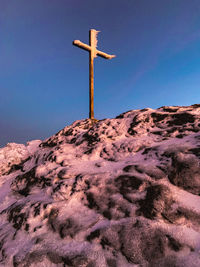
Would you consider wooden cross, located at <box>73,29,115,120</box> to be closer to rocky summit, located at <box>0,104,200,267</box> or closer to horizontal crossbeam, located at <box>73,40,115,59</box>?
horizontal crossbeam, located at <box>73,40,115,59</box>

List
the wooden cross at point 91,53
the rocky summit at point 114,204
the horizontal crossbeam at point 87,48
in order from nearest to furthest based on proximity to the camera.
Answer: the rocky summit at point 114,204, the horizontal crossbeam at point 87,48, the wooden cross at point 91,53

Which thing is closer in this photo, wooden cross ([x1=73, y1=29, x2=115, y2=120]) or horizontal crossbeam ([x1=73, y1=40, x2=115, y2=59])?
horizontal crossbeam ([x1=73, y1=40, x2=115, y2=59])

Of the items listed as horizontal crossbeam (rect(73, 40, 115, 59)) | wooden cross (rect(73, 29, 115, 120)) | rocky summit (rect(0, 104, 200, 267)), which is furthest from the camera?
wooden cross (rect(73, 29, 115, 120))

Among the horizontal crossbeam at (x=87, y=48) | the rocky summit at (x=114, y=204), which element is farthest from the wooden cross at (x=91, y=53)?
the rocky summit at (x=114, y=204)

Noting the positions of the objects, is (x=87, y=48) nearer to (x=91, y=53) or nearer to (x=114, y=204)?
(x=91, y=53)

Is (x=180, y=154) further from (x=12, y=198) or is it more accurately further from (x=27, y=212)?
(x=12, y=198)

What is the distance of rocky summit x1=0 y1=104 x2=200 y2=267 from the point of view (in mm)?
2121

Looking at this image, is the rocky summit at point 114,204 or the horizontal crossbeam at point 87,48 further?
the horizontal crossbeam at point 87,48

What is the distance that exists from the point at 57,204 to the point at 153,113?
12.4 feet

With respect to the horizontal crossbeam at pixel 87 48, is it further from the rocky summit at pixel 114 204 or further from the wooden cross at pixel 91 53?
the rocky summit at pixel 114 204

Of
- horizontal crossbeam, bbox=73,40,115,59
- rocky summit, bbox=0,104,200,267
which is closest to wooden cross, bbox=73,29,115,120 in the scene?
horizontal crossbeam, bbox=73,40,115,59

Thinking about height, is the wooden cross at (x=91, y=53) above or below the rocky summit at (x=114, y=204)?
above

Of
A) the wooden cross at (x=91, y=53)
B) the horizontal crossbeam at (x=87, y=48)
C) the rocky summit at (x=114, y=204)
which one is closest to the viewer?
the rocky summit at (x=114, y=204)

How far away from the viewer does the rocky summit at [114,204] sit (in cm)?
212
